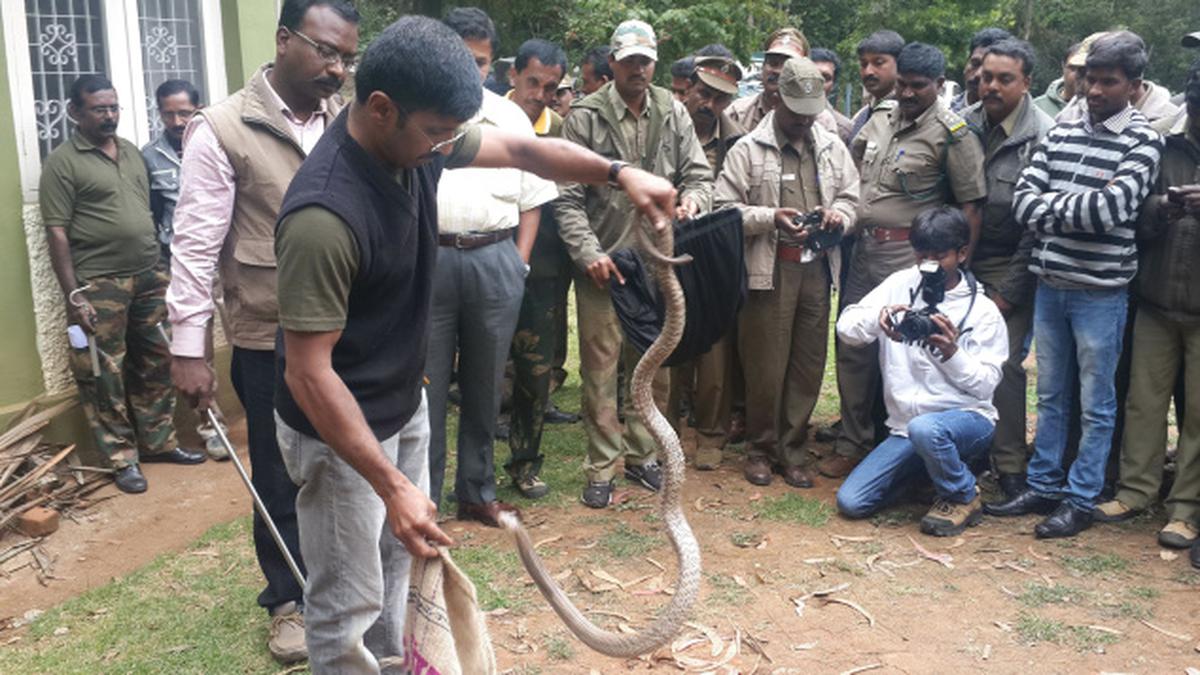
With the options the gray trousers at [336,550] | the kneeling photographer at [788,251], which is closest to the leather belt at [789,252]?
the kneeling photographer at [788,251]

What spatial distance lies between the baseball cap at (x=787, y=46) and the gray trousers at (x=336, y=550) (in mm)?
5250

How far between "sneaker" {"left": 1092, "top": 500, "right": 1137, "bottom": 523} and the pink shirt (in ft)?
13.8

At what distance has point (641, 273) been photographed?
18.0 feet

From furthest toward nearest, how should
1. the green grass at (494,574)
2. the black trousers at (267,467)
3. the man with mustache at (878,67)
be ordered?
the man with mustache at (878,67)
the green grass at (494,574)
the black trousers at (267,467)

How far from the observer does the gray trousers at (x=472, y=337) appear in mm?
4957

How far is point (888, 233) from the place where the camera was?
6.09 metres

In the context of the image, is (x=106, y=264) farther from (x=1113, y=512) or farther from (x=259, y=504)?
(x=1113, y=512)

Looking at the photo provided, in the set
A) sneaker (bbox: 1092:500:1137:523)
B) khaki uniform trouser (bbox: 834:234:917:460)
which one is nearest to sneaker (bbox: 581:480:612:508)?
khaki uniform trouser (bbox: 834:234:917:460)

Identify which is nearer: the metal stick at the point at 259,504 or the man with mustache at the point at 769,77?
the metal stick at the point at 259,504

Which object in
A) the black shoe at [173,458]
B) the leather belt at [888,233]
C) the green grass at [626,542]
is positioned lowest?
the black shoe at [173,458]

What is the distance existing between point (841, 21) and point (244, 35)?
2163cm

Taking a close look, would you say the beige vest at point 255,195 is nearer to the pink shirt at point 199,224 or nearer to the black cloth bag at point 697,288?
the pink shirt at point 199,224

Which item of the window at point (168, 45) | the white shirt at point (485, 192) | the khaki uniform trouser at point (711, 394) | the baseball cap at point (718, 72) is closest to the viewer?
the white shirt at point (485, 192)

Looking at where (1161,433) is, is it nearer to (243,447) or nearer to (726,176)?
(726,176)
